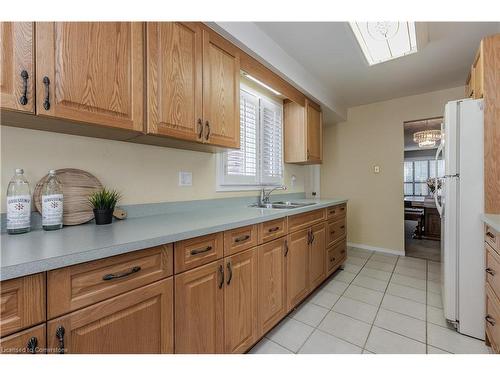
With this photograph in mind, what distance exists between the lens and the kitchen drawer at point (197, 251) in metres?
1.00

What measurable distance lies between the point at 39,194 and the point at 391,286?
3056 mm

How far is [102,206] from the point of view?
1.22 m

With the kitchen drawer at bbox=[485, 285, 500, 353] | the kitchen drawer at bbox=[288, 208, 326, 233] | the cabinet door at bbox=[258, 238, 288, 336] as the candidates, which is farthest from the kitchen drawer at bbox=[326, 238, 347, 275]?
the kitchen drawer at bbox=[485, 285, 500, 353]

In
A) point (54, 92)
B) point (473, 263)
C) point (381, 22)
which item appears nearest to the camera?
point (54, 92)

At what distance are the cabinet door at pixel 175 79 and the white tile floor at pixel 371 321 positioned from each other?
1525 mm

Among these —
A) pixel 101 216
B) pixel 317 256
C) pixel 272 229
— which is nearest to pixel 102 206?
pixel 101 216

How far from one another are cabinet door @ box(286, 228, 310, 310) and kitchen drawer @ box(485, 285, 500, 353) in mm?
1167

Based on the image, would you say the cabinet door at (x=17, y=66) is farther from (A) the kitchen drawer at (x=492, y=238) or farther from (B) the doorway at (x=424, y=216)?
(B) the doorway at (x=424, y=216)

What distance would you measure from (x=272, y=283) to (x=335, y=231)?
1.34m

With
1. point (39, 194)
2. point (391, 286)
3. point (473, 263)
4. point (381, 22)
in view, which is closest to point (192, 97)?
point (39, 194)

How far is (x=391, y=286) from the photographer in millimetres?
2400

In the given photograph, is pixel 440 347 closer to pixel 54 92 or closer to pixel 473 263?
pixel 473 263

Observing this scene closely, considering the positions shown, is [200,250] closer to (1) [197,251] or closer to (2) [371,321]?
(1) [197,251]
